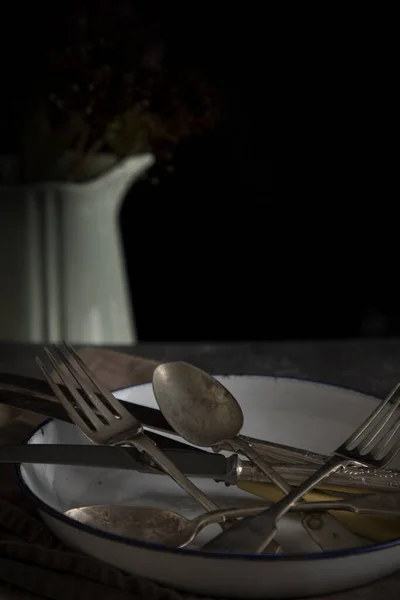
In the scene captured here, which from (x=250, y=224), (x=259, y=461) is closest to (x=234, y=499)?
(x=259, y=461)

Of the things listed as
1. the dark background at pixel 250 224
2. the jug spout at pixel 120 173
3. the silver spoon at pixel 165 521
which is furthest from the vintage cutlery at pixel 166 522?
the dark background at pixel 250 224

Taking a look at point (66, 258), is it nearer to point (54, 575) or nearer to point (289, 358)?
point (289, 358)

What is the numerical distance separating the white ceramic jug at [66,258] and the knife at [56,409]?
0.69 meters

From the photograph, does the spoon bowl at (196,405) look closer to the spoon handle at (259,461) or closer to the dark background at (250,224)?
the spoon handle at (259,461)

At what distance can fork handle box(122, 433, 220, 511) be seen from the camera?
0.28 meters

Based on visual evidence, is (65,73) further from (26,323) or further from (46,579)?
(46,579)

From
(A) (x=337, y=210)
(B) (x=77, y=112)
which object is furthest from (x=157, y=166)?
(A) (x=337, y=210)

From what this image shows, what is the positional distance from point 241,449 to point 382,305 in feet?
4.57

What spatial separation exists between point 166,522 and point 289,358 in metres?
0.32

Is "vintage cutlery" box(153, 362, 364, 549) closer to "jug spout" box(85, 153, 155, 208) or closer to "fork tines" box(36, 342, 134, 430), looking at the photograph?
"fork tines" box(36, 342, 134, 430)

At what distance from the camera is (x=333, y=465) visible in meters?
0.28

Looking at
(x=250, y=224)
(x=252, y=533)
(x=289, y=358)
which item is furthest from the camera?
(x=250, y=224)

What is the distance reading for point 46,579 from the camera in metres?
0.24

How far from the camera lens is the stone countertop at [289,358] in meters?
0.53
